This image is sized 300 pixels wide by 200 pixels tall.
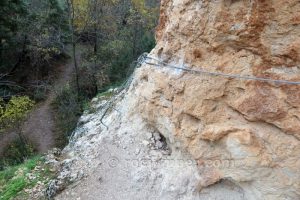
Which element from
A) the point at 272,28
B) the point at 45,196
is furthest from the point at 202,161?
the point at 45,196

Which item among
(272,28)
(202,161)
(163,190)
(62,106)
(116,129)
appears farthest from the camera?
(62,106)

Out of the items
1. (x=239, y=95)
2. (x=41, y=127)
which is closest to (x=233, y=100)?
(x=239, y=95)

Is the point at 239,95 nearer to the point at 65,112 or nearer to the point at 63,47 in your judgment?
the point at 65,112

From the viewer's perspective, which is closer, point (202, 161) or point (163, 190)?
point (202, 161)

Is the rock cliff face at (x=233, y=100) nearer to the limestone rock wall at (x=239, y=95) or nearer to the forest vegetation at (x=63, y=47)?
the limestone rock wall at (x=239, y=95)

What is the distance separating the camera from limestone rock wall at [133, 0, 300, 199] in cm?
423

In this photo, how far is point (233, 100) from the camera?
4.64 meters

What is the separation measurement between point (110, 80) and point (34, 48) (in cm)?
362

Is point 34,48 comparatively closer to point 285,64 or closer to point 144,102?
point 144,102

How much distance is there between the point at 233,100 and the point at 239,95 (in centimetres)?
11

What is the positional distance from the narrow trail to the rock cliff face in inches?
314

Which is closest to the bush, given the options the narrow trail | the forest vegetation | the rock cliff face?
the forest vegetation

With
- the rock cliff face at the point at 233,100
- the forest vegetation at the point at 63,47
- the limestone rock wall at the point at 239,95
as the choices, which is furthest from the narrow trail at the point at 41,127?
the limestone rock wall at the point at 239,95

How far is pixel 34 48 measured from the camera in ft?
48.3
